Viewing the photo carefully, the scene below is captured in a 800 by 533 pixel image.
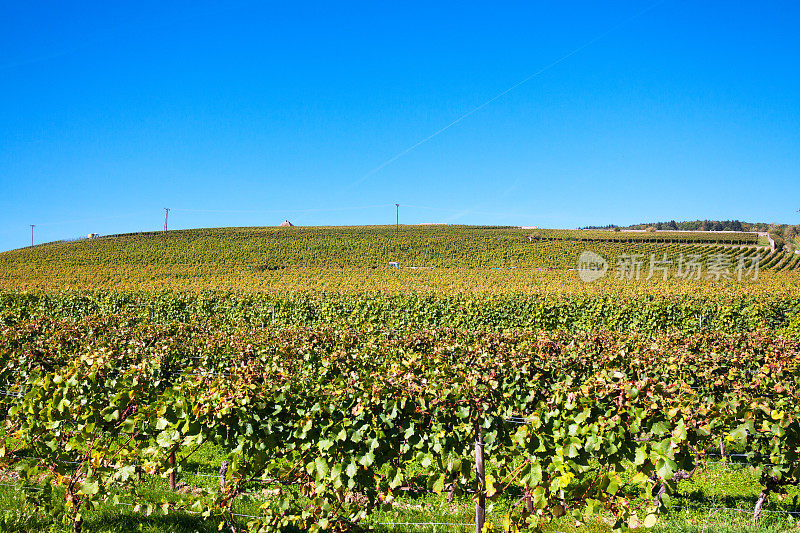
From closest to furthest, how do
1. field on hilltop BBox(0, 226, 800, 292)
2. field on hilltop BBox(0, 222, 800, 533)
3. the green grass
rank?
1. field on hilltop BBox(0, 222, 800, 533)
2. the green grass
3. field on hilltop BBox(0, 226, 800, 292)

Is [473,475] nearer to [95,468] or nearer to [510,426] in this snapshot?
[510,426]

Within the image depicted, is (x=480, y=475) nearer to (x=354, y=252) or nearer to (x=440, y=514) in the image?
(x=440, y=514)

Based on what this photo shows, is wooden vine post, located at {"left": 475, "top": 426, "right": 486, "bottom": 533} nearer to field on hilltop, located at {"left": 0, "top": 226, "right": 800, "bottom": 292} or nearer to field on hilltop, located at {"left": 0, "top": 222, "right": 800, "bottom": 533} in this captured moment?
field on hilltop, located at {"left": 0, "top": 222, "right": 800, "bottom": 533}

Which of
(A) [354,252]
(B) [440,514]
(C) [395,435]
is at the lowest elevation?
(B) [440,514]

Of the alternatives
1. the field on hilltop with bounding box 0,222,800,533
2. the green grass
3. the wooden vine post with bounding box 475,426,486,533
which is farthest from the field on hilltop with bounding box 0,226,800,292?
the wooden vine post with bounding box 475,426,486,533

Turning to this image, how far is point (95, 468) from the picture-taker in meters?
4.18

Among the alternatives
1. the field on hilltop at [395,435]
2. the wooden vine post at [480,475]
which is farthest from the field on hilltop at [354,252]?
the wooden vine post at [480,475]

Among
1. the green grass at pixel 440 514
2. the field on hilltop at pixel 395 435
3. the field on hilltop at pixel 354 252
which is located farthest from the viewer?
the field on hilltop at pixel 354 252

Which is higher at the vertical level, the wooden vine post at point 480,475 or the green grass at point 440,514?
the wooden vine post at point 480,475

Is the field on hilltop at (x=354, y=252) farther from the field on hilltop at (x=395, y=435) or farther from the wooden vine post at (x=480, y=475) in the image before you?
the wooden vine post at (x=480, y=475)

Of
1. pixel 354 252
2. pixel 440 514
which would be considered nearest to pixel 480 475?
pixel 440 514

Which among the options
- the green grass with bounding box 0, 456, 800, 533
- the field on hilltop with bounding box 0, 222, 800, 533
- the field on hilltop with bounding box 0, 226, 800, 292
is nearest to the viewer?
the field on hilltop with bounding box 0, 222, 800, 533

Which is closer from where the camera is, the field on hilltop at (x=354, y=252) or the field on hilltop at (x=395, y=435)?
the field on hilltop at (x=395, y=435)

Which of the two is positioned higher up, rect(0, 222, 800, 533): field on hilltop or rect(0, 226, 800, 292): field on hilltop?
rect(0, 226, 800, 292): field on hilltop
